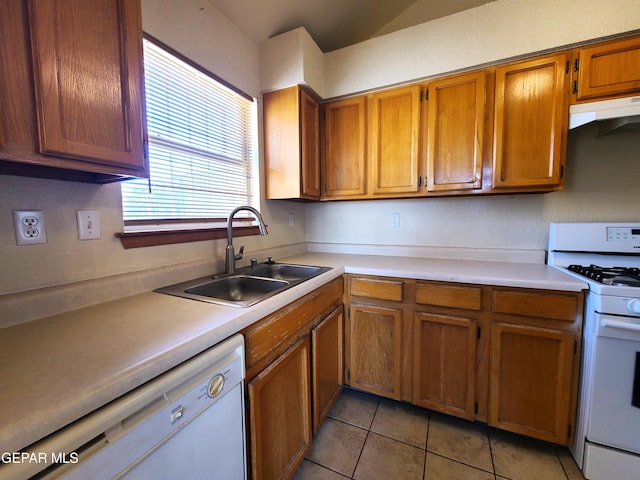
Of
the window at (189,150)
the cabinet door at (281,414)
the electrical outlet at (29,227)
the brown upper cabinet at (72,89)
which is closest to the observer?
the brown upper cabinet at (72,89)

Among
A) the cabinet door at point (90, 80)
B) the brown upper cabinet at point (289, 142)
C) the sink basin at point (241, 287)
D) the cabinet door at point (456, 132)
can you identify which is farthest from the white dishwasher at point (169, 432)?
the cabinet door at point (456, 132)

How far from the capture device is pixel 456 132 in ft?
5.59

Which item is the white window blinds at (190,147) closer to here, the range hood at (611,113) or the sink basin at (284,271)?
the sink basin at (284,271)

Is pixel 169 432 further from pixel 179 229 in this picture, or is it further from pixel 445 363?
pixel 445 363

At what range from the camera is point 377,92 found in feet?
6.25

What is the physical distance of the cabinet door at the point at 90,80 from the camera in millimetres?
696

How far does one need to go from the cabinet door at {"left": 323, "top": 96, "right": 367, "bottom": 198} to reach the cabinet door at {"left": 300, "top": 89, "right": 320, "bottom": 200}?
76 millimetres

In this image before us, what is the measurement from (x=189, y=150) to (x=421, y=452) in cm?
205

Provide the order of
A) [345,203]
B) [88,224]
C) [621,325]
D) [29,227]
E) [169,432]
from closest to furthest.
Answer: [169,432]
[29,227]
[88,224]
[621,325]
[345,203]

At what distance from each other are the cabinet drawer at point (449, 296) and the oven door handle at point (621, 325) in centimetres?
47

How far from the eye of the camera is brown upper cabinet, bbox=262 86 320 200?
1.85 metres

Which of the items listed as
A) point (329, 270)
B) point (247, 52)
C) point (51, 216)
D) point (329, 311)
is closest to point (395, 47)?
point (247, 52)

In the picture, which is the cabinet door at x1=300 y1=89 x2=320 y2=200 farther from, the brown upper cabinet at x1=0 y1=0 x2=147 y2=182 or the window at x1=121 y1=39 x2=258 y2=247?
the brown upper cabinet at x1=0 y1=0 x2=147 y2=182

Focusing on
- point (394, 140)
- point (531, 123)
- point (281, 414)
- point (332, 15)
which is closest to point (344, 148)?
point (394, 140)
